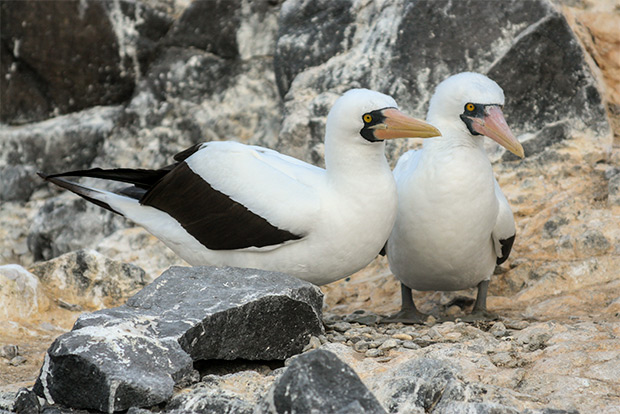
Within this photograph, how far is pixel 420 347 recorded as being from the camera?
434 cm

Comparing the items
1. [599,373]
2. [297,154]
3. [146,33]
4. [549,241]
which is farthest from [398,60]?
[599,373]

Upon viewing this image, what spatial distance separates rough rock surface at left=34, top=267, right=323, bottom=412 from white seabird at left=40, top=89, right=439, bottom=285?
1.34ft

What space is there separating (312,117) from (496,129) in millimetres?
2857

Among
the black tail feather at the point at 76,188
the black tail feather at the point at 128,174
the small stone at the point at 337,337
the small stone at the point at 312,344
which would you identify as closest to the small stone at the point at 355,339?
the small stone at the point at 337,337

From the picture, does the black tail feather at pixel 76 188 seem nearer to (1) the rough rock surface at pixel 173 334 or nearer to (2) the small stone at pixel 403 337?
Answer: (1) the rough rock surface at pixel 173 334

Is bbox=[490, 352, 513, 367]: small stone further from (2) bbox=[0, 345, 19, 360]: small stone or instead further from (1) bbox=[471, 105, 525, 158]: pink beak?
(2) bbox=[0, 345, 19, 360]: small stone

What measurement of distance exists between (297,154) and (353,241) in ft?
10.0

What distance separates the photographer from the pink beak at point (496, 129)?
475 centimetres

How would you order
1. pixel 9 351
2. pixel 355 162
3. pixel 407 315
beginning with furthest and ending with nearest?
pixel 407 315 → pixel 9 351 → pixel 355 162

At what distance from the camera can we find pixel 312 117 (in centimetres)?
746

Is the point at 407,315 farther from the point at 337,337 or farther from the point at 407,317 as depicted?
the point at 337,337

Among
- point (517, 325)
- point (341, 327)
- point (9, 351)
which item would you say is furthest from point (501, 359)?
point (9, 351)

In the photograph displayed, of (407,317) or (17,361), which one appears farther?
(407,317)

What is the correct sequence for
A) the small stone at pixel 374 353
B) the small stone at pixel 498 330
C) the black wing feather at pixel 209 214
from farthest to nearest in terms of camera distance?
the black wing feather at pixel 209 214 < the small stone at pixel 498 330 < the small stone at pixel 374 353
